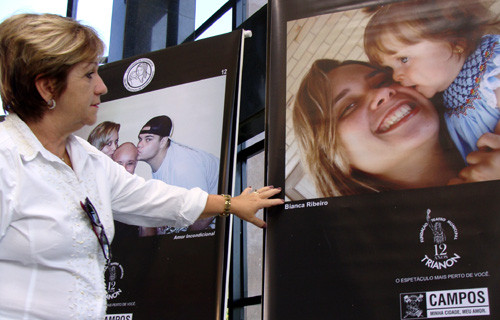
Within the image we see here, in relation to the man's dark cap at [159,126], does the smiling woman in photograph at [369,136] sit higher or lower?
lower

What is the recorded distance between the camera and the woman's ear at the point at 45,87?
6.26ft

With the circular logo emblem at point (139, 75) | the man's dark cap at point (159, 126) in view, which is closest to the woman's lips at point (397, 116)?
the man's dark cap at point (159, 126)

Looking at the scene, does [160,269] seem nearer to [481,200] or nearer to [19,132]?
[19,132]

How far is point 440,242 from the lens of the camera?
2189 mm

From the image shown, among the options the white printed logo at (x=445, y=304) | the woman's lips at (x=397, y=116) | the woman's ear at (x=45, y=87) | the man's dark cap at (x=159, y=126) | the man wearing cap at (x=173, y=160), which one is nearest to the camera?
the woman's ear at (x=45, y=87)

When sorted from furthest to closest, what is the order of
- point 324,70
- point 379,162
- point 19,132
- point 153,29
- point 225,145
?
point 153,29 < point 225,145 < point 324,70 < point 379,162 < point 19,132

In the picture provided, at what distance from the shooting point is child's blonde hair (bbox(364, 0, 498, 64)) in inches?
93.7

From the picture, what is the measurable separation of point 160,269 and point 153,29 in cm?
367

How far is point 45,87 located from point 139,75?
148 centimetres

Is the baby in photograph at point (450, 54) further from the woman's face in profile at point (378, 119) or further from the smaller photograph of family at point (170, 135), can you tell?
the smaller photograph of family at point (170, 135)

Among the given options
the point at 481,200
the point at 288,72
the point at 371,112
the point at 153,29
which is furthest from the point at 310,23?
the point at 153,29

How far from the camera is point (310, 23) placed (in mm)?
2812

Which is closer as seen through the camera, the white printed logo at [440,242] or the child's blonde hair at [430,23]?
the white printed logo at [440,242]

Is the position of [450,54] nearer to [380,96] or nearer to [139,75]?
[380,96]
